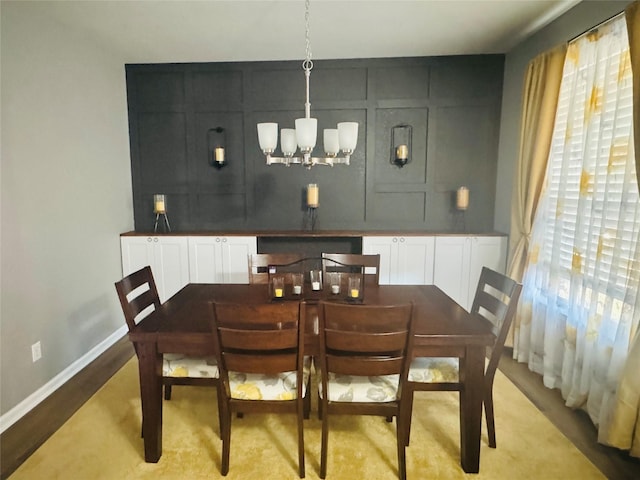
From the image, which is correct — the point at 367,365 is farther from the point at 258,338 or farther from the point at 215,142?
the point at 215,142

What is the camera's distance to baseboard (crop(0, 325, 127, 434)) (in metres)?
2.15

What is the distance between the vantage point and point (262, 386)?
175 cm

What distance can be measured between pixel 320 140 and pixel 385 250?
1.27m

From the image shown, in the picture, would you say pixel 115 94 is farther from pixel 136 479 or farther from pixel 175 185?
pixel 136 479

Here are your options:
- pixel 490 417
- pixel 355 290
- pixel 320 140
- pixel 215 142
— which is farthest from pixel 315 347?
pixel 215 142

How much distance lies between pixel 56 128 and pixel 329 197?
7.57 feet

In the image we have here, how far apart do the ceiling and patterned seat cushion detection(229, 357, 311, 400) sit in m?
2.31

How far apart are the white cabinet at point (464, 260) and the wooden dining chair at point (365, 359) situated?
187 cm

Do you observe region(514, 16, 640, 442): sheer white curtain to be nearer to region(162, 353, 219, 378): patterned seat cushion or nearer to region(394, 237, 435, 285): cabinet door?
region(394, 237, 435, 285): cabinet door

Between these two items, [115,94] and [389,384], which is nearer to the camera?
[389,384]

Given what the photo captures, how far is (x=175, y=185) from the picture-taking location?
3.79 m

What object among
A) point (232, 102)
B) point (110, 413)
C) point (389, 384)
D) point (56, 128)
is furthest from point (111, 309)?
point (389, 384)

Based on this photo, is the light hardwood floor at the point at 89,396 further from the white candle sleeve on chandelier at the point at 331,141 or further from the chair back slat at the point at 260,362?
the white candle sleeve on chandelier at the point at 331,141

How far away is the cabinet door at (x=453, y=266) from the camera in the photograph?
3.42 m
